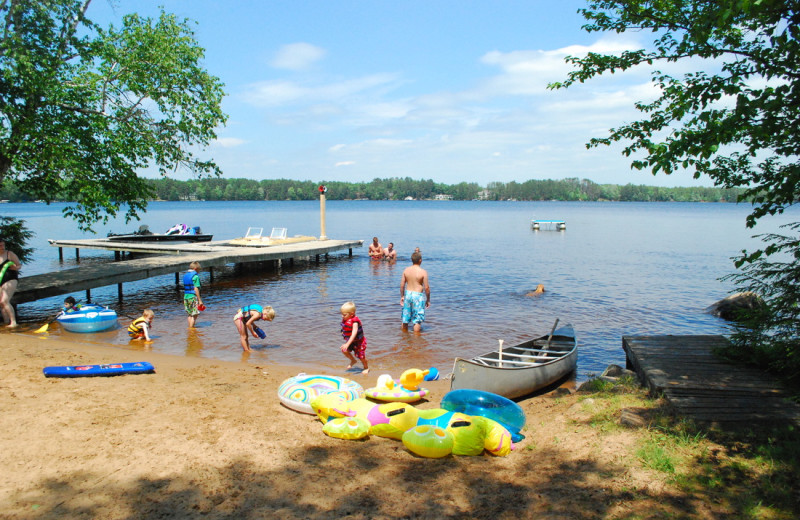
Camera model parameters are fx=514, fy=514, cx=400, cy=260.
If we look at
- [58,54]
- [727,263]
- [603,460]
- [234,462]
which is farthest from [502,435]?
[727,263]

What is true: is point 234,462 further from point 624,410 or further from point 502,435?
point 624,410

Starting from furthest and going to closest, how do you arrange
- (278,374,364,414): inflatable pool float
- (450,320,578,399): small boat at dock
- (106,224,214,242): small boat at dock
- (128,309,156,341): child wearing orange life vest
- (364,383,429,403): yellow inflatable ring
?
(106,224,214,242): small boat at dock < (128,309,156,341): child wearing orange life vest < (450,320,578,399): small boat at dock < (364,383,429,403): yellow inflatable ring < (278,374,364,414): inflatable pool float

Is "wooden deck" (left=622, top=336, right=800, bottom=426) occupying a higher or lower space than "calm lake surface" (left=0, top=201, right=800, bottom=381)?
higher

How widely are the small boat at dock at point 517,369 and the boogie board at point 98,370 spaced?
17.0 ft

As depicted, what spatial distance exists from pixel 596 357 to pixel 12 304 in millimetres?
14846

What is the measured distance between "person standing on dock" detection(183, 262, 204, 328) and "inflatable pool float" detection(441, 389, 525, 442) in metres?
8.55

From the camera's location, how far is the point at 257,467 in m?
5.15

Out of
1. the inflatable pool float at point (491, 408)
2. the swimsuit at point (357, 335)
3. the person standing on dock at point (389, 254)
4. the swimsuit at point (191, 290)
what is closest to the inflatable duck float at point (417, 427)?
the inflatable pool float at point (491, 408)

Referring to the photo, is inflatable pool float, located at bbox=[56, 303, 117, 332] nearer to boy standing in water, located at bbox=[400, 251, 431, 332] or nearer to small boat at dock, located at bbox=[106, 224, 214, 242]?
boy standing in water, located at bbox=[400, 251, 431, 332]

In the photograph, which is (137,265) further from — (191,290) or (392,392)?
(392,392)

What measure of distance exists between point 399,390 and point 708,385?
431 cm

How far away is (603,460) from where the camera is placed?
5.13 metres

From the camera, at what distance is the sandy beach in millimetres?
4340

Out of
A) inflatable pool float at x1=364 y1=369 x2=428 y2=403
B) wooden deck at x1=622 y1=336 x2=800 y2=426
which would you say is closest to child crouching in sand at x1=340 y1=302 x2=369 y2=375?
inflatable pool float at x1=364 y1=369 x2=428 y2=403
